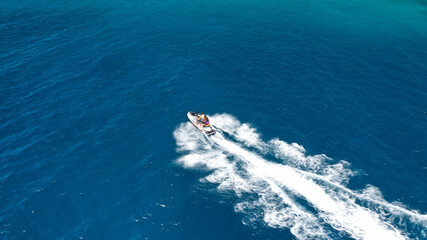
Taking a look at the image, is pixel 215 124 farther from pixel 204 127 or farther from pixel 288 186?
pixel 288 186

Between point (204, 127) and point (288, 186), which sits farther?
point (204, 127)

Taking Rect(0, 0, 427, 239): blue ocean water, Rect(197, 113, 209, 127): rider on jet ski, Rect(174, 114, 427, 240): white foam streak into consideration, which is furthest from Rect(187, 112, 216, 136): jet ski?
Rect(0, 0, 427, 239): blue ocean water

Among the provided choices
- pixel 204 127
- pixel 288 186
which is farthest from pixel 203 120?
pixel 288 186

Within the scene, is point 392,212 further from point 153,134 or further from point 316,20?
point 316,20

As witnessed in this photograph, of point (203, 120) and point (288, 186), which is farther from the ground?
point (203, 120)

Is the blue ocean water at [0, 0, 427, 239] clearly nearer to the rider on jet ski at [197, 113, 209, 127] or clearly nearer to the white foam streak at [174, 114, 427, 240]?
the white foam streak at [174, 114, 427, 240]

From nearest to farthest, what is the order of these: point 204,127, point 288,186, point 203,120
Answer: point 288,186
point 203,120
point 204,127
